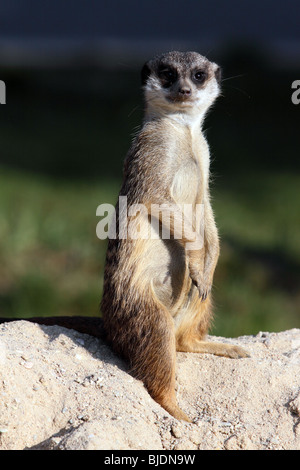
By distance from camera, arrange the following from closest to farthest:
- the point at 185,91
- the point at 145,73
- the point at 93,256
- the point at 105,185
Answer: the point at 185,91, the point at 145,73, the point at 93,256, the point at 105,185

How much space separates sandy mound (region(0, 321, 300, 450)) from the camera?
2600 millimetres

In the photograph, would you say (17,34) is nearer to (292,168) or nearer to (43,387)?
(292,168)

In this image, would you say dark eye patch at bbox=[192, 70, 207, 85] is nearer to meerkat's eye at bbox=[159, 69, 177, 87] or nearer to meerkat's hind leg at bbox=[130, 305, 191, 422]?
meerkat's eye at bbox=[159, 69, 177, 87]

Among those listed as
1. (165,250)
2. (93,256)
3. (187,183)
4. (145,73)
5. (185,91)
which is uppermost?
(145,73)

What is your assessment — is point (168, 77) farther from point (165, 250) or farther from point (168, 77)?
point (165, 250)

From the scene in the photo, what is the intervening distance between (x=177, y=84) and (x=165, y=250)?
66 centimetres

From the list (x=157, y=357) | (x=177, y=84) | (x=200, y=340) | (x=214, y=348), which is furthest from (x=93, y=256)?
(x=157, y=357)

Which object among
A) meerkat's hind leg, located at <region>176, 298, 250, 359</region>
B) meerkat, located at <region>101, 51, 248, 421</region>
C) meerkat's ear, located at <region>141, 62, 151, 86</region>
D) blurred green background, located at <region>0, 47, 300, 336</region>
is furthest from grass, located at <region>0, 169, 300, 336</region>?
meerkat's ear, located at <region>141, 62, 151, 86</region>

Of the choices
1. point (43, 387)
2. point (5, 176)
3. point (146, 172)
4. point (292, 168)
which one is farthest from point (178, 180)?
point (292, 168)

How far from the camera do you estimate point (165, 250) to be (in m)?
3.20

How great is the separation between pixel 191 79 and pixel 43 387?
1371mm

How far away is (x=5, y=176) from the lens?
8.29 m

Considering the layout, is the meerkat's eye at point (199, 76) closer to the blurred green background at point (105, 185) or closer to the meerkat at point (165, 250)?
the meerkat at point (165, 250)

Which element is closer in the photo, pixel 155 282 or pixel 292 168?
pixel 155 282
